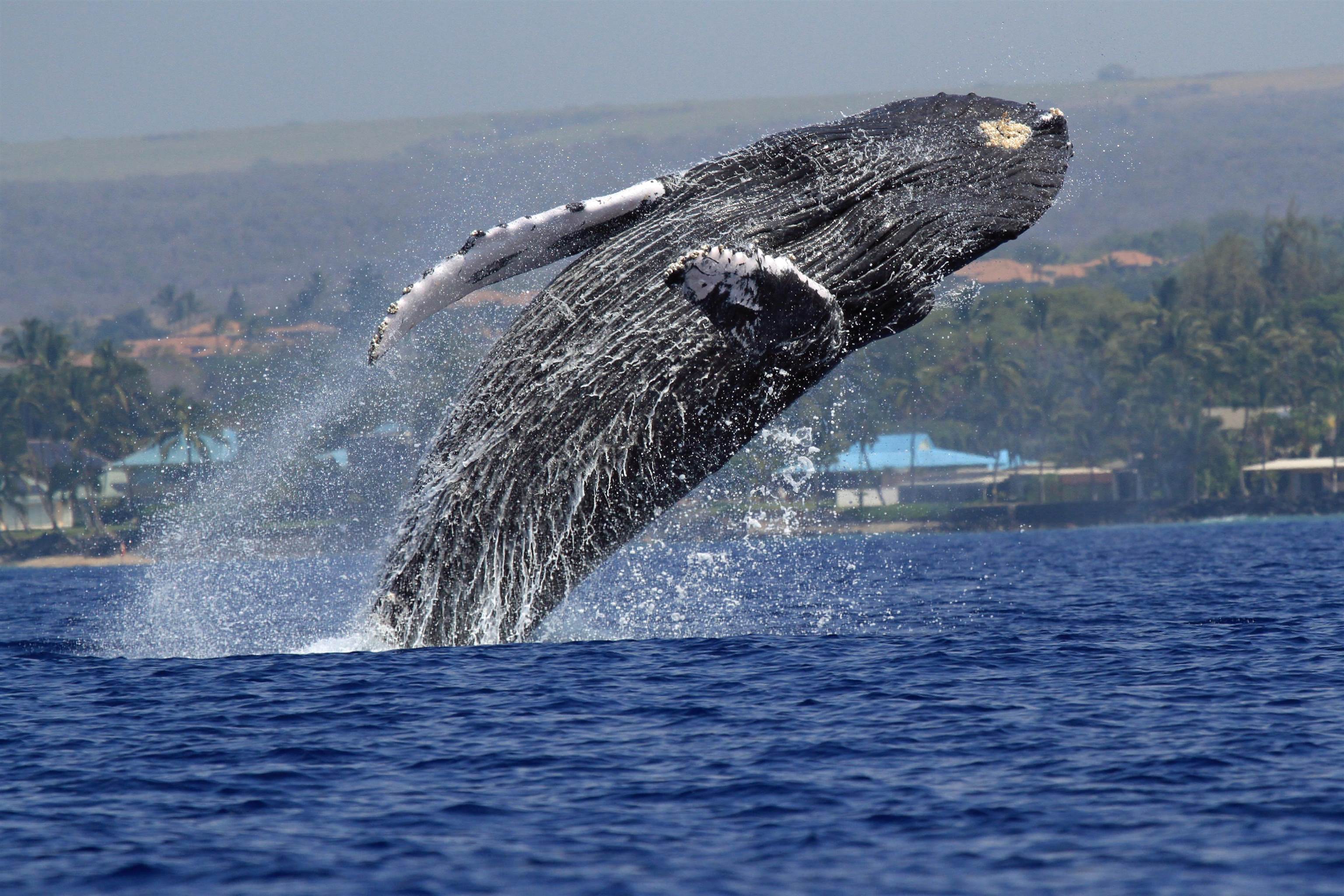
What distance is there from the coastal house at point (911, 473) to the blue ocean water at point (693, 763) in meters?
118

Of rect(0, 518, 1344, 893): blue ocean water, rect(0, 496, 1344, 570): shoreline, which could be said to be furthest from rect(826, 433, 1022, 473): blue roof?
rect(0, 518, 1344, 893): blue ocean water

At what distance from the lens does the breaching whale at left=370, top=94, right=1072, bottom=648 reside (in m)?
9.59

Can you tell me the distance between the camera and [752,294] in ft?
24.6

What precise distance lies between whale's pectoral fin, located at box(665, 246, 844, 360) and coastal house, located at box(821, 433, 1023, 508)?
127773 millimetres

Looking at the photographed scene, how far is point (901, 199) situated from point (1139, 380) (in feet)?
423

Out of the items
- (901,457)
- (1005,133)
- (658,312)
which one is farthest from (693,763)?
(901,457)

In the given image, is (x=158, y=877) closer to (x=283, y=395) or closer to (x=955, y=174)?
(x=955, y=174)

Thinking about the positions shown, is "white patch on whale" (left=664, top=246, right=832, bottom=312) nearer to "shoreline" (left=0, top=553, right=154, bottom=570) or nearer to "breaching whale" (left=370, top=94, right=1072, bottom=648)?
"breaching whale" (left=370, top=94, right=1072, bottom=648)

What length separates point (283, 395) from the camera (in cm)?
14350

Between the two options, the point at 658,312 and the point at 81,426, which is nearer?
the point at 658,312

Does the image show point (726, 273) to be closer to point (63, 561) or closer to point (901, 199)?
point (901, 199)

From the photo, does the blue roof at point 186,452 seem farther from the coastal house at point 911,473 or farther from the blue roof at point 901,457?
the coastal house at point 911,473

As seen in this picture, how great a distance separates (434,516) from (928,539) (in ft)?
310

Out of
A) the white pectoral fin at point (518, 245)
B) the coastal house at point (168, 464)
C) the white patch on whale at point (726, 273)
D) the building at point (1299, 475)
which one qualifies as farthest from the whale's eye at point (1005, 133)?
the building at point (1299, 475)
